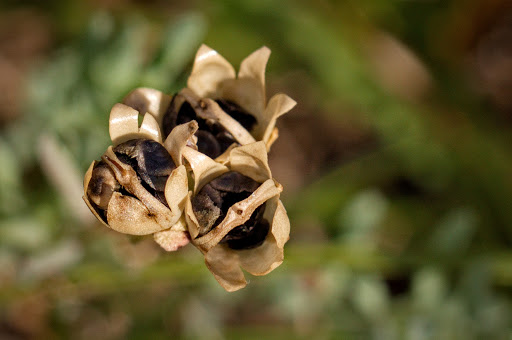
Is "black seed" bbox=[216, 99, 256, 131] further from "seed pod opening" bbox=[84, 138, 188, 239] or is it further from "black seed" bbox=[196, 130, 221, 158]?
"seed pod opening" bbox=[84, 138, 188, 239]

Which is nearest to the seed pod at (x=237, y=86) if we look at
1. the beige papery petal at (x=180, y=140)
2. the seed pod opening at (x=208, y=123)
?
the seed pod opening at (x=208, y=123)

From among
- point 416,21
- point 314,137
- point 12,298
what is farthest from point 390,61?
point 12,298

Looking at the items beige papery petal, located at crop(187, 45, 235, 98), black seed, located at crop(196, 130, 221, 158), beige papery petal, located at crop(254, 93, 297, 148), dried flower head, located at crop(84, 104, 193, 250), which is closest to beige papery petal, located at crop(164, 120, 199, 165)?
dried flower head, located at crop(84, 104, 193, 250)

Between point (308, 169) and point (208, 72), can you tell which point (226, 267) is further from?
point (308, 169)

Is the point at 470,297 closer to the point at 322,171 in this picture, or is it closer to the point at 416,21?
the point at 322,171

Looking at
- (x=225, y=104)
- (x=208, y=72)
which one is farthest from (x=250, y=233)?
(x=208, y=72)

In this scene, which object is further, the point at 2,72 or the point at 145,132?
the point at 2,72
